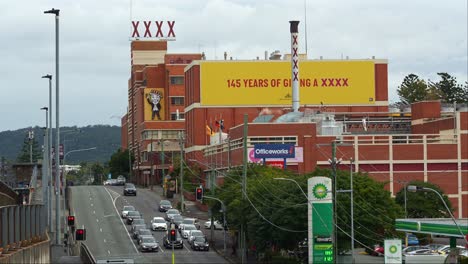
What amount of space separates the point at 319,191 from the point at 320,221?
6.22ft

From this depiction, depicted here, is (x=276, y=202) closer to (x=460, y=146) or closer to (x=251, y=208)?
(x=251, y=208)

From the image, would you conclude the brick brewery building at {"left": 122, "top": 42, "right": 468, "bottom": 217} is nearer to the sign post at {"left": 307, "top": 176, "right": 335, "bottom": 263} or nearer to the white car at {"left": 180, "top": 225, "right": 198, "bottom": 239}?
the white car at {"left": 180, "top": 225, "right": 198, "bottom": 239}

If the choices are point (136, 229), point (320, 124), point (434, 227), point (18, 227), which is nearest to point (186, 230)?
point (136, 229)

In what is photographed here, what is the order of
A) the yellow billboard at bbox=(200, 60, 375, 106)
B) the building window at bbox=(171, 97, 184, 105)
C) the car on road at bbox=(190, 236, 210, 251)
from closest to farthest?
1. the car on road at bbox=(190, 236, 210, 251)
2. the yellow billboard at bbox=(200, 60, 375, 106)
3. the building window at bbox=(171, 97, 184, 105)

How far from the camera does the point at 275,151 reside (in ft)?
374

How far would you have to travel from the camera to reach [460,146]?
117062 mm

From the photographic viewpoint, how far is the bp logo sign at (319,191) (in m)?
68.3

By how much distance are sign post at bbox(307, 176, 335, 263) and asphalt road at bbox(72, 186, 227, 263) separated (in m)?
16.3

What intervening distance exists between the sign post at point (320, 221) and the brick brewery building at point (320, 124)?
31270 mm

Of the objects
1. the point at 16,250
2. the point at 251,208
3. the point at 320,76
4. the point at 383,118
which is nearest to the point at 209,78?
the point at 320,76

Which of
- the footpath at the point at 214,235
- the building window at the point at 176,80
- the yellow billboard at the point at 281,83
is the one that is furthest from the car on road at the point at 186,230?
the building window at the point at 176,80

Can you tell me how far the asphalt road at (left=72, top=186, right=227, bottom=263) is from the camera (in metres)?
86.0

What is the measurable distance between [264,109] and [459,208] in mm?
48323

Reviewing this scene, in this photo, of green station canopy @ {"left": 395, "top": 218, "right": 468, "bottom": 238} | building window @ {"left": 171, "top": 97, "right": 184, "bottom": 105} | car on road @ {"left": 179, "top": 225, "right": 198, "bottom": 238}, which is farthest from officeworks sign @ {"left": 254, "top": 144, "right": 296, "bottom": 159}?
building window @ {"left": 171, "top": 97, "right": 184, "bottom": 105}
